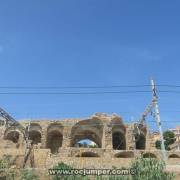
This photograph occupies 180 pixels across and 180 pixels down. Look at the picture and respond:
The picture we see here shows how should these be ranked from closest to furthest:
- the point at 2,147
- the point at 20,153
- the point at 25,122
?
the point at 20,153, the point at 2,147, the point at 25,122

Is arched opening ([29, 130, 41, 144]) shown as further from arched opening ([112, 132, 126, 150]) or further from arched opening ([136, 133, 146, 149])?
arched opening ([136, 133, 146, 149])

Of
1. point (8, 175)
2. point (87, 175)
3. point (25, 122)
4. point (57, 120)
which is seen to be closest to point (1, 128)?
point (25, 122)

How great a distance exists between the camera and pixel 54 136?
50750mm

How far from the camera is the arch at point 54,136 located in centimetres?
4773

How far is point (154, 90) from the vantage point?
103 feet

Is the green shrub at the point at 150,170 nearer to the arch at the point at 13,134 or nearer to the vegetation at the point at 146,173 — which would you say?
the vegetation at the point at 146,173

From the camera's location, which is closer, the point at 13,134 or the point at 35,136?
the point at 13,134

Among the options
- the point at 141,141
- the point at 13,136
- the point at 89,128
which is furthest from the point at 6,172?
the point at 141,141

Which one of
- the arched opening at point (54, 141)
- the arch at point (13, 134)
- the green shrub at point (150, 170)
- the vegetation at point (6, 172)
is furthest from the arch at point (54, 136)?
the green shrub at point (150, 170)

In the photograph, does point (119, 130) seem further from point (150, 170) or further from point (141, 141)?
point (150, 170)

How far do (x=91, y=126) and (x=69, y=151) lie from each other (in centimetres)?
916

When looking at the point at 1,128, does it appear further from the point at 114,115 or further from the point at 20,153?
the point at 114,115

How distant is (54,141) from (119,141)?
10071 millimetres

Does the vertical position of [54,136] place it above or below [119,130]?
below
